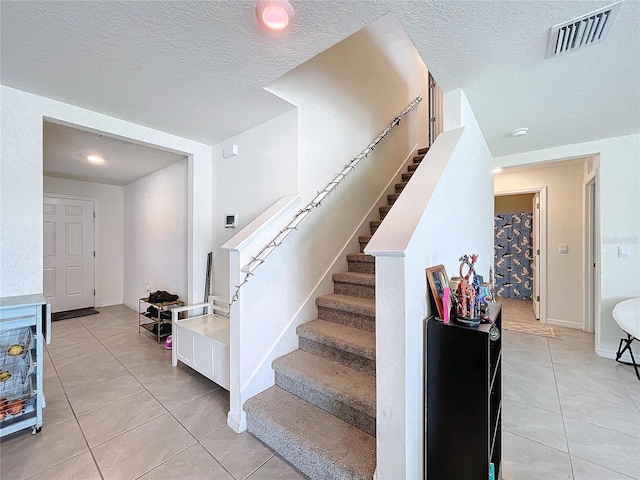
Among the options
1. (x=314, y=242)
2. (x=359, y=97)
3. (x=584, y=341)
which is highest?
(x=359, y=97)

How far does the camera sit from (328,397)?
1685mm

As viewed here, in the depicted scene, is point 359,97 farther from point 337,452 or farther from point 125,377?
point 125,377

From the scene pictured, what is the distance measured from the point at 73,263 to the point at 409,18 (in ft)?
20.2

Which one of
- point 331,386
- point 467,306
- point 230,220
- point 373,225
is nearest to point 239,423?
point 331,386

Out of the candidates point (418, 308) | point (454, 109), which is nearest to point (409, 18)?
point (454, 109)

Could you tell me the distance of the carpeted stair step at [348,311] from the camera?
2025 millimetres

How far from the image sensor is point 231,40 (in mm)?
1455

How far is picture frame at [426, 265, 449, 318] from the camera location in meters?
1.27

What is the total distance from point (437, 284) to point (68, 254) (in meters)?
6.06

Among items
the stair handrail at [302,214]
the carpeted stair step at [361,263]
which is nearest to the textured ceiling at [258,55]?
the stair handrail at [302,214]

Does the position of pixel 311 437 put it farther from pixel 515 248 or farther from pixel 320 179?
pixel 515 248

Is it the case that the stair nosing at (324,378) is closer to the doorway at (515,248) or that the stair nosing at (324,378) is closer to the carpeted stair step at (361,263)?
the carpeted stair step at (361,263)

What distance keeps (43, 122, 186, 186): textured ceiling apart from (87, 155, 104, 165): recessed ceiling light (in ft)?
0.16

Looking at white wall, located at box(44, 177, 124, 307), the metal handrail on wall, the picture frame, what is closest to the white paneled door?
white wall, located at box(44, 177, 124, 307)
